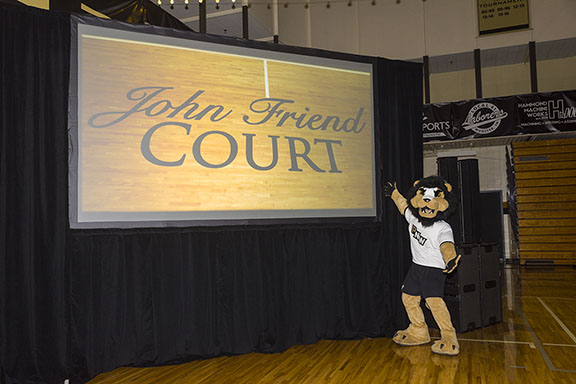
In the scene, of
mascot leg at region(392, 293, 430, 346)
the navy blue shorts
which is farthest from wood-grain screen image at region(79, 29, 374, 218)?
mascot leg at region(392, 293, 430, 346)

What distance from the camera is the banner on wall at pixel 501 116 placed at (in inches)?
344

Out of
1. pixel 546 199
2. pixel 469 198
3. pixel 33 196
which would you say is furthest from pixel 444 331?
pixel 546 199

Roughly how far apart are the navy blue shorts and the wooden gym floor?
499 mm

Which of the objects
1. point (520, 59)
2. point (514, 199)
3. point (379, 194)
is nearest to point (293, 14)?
point (520, 59)

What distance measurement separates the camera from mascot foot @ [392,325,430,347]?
13.2 feet

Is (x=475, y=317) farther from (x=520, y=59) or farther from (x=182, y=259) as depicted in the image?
(x=520, y=59)

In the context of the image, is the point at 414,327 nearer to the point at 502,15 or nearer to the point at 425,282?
the point at 425,282

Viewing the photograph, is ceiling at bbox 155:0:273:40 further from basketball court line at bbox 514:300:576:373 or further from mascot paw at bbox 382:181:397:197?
basketball court line at bbox 514:300:576:373

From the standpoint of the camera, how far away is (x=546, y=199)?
10391 mm

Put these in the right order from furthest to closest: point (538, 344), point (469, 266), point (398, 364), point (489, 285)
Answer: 1. point (489, 285)
2. point (469, 266)
3. point (538, 344)
4. point (398, 364)

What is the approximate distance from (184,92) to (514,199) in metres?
9.50

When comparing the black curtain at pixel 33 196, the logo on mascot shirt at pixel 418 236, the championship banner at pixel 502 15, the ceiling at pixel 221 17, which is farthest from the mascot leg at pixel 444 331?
the championship banner at pixel 502 15

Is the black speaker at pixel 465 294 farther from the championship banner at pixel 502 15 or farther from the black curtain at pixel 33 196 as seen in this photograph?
the championship banner at pixel 502 15

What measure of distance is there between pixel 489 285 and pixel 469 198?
0.95 metres
